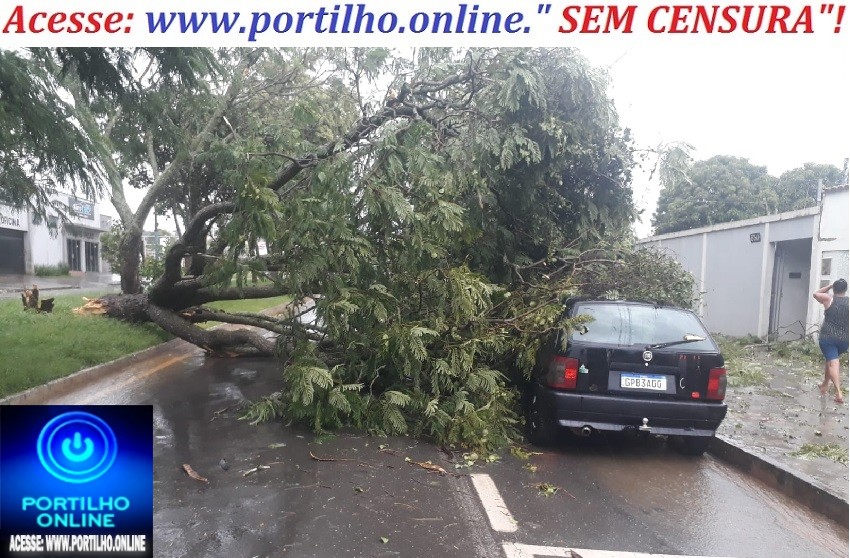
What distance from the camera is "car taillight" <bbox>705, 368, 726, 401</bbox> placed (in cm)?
520

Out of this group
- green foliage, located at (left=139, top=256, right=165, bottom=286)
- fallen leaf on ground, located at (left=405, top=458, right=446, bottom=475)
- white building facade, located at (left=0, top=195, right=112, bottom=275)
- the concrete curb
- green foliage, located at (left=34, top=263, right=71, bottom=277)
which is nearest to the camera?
the concrete curb

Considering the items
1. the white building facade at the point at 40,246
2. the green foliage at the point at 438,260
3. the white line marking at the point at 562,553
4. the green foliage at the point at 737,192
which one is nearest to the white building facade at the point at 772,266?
the green foliage at the point at 438,260

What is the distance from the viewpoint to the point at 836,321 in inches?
293

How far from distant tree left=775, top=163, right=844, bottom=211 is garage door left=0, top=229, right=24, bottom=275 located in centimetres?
4064

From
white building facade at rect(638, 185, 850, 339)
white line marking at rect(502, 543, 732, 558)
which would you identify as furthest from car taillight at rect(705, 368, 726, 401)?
white building facade at rect(638, 185, 850, 339)

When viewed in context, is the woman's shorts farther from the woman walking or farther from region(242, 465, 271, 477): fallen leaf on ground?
region(242, 465, 271, 477): fallen leaf on ground

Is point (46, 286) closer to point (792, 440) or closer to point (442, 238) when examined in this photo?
point (442, 238)

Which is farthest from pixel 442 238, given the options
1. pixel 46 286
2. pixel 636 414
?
pixel 46 286

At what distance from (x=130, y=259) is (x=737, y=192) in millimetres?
26854

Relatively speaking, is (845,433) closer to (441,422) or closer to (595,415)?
(595,415)

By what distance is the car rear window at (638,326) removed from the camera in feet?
17.3

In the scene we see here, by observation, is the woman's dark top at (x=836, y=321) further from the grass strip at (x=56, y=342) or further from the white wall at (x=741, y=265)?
the grass strip at (x=56, y=342)

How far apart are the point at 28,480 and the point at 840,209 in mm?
12143

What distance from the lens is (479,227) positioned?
7336 mm
